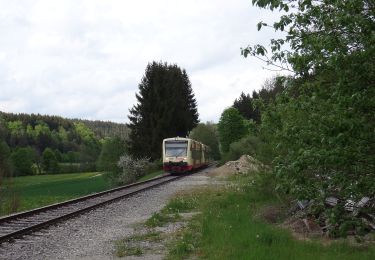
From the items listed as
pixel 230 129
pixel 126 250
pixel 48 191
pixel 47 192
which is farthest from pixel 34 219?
pixel 230 129

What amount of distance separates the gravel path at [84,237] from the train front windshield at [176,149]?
22889mm

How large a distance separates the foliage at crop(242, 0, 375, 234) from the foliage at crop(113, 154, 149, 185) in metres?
39.6

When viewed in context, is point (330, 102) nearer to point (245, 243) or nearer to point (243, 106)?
point (245, 243)

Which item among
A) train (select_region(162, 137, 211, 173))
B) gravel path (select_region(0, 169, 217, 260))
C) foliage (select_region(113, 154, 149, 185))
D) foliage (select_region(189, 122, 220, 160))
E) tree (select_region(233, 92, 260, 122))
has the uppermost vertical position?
tree (select_region(233, 92, 260, 122))

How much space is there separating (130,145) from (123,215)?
134ft

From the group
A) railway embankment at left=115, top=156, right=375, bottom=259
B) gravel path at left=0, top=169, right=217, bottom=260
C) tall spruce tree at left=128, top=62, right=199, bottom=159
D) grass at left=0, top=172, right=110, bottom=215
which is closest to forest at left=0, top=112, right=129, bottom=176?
tall spruce tree at left=128, top=62, right=199, bottom=159

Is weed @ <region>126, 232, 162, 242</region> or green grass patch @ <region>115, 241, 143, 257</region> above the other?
weed @ <region>126, 232, 162, 242</region>

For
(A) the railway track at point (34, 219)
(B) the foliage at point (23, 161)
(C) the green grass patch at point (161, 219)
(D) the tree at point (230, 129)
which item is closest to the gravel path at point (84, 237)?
(A) the railway track at point (34, 219)

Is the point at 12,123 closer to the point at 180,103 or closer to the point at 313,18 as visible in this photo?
the point at 180,103

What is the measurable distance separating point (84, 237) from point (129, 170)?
34013mm

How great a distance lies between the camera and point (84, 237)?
11258 millimetres

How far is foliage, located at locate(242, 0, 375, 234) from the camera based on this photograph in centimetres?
452

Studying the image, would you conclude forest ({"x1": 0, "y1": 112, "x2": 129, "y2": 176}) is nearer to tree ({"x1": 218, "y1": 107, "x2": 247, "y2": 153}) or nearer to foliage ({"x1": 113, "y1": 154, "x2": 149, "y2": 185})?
foliage ({"x1": 113, "y1": 154, "x2": 149, "y2": 185})

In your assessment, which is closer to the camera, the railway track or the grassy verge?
the grassy verge
